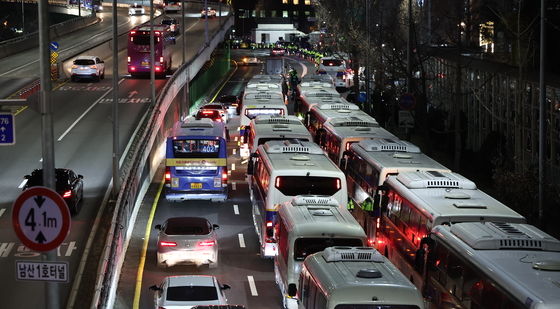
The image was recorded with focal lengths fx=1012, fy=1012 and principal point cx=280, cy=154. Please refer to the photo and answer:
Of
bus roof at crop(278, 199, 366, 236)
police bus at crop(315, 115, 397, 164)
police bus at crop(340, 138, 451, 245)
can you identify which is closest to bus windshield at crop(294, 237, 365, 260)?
bus roof at crop(278, 199, 366, 236)

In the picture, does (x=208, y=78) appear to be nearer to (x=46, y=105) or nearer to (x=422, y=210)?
(x=422, y=210)

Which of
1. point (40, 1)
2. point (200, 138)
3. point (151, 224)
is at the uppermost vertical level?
point (40, 1)

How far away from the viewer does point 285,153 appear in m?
33.5

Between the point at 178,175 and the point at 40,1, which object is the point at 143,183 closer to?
the point at 178,175

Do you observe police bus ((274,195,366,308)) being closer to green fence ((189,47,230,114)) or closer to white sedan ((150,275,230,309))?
white sedan ((150,275,230,309))

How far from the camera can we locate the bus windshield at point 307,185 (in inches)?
1196

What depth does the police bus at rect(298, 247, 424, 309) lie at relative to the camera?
58.9 feet

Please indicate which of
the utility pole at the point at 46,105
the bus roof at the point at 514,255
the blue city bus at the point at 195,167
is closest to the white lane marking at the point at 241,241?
the blue city bus at the point at 195,167


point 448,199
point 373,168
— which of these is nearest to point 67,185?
point 373,168

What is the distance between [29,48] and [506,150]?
55.2m

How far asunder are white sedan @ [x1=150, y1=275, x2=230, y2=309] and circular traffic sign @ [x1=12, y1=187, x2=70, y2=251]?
9.60 meters

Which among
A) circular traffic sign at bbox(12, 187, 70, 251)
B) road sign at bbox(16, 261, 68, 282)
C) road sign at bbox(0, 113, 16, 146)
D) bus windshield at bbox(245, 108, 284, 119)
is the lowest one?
bus windshield at bbox(245, 108, 284, 119)

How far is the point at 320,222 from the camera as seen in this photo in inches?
980

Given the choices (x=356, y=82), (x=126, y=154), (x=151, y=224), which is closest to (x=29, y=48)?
(x=356, y=82)
